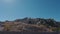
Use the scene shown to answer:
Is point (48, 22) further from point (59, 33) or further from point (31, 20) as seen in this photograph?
point (59, 33)

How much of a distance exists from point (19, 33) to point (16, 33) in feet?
1.12

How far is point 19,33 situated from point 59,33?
4388mm

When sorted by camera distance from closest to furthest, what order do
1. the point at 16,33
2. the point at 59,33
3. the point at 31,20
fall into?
the point at 16,33
the point at 59,33
the point at 31,20

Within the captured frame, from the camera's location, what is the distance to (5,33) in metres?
16.0

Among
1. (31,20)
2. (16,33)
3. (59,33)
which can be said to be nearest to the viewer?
(16,33)

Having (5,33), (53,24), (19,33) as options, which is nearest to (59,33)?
(19,33)

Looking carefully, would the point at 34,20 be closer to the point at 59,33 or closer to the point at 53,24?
the point at 53,24

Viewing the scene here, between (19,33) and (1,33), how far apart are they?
1.77 m

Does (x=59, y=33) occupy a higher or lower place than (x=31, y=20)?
lower

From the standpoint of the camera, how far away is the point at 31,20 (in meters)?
37.7

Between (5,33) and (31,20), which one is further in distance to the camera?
(31,20)

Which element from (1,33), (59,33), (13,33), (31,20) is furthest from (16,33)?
(31,20)

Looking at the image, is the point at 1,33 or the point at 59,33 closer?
the point at 1,33

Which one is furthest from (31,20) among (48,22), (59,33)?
(59,33)
